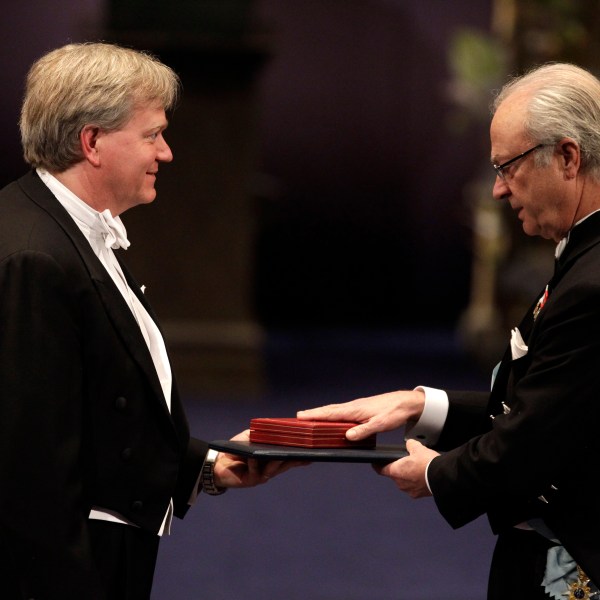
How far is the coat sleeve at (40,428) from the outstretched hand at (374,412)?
2.35 ft

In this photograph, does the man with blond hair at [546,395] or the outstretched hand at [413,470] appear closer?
the man with blond hair at [546,395]

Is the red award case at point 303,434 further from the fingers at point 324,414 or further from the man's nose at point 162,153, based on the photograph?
the man's nose at point 162,153

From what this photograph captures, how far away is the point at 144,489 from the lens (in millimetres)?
2494

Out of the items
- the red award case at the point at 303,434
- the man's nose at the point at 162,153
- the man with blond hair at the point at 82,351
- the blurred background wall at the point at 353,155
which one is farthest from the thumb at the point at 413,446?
the blurred background wall at the point at 353,155

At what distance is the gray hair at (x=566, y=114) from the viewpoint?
8.07 ft

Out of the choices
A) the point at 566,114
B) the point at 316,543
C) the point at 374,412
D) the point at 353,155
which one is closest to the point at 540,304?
the point at 566,114

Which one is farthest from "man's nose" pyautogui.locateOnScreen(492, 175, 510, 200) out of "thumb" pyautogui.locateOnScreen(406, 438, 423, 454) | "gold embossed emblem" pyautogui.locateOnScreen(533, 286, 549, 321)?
"thumb" pyautogui.locateOnScreen(406, 438, 423, 454)

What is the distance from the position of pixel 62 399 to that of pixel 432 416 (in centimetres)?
107

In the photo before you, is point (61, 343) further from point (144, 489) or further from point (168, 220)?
point (168, 220)

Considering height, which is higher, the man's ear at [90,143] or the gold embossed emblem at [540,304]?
the man's ear at [90,143]

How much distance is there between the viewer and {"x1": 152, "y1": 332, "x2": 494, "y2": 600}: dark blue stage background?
15.8ft

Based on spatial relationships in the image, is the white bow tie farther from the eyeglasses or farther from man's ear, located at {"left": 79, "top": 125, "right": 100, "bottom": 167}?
the eyeglasses

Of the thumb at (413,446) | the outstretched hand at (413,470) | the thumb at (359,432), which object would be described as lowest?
the outstretched hand at (413,470)

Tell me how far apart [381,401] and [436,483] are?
1.35 ft
